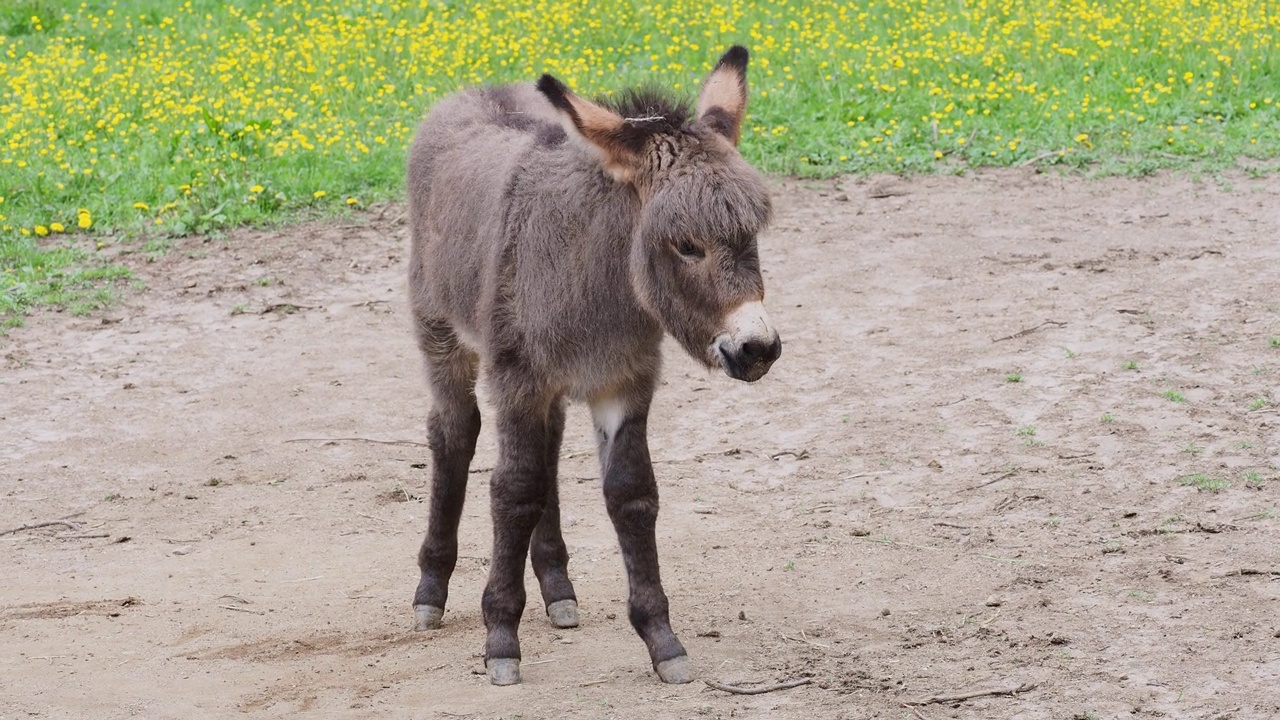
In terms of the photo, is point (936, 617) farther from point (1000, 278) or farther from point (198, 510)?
point (1000, 278)

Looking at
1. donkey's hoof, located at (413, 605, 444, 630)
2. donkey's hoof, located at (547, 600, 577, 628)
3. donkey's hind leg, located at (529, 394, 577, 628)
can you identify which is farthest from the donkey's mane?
donkey's hoof, located at (413, 605, 444, 630)

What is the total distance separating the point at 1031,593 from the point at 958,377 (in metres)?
2.30

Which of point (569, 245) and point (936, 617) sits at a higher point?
point (569, 245)

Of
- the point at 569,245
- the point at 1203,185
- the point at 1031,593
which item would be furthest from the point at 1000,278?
the point at 569,245

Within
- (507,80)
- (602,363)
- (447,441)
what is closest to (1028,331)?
(447,441)

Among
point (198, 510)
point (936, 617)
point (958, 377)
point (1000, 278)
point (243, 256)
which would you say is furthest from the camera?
point (243, 256)

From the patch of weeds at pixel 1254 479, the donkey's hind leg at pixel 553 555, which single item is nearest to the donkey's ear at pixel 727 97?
the donkey's hind leg at pixel 553 555

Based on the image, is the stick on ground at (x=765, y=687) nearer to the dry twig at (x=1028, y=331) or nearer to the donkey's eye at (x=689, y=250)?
the donkey's eye at (x=689, y=250)

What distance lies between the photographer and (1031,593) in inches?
196

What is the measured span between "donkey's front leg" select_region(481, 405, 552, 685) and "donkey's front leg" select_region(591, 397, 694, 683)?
23 centimetres

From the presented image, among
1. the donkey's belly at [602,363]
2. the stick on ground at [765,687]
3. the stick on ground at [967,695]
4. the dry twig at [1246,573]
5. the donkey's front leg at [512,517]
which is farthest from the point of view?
the dry twig at [1246,573]

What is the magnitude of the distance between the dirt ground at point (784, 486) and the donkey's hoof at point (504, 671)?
50 mm

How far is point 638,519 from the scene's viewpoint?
4.63 m

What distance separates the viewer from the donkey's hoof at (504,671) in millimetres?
4605
